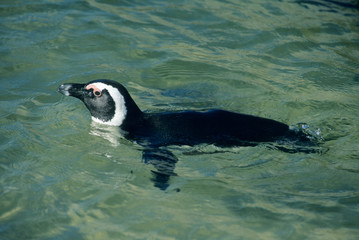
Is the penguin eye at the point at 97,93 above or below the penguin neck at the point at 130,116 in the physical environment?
above

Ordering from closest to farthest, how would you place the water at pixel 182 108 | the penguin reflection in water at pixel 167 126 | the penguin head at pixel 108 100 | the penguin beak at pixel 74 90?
the water at pixel 182 108 < the penguin reflection in water at pixel 167 126 < the penguin head at pixel 108 100 < the penguin beak at pixel 74 90

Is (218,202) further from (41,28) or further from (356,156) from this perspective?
(41,28)

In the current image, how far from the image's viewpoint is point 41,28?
8.27 metres

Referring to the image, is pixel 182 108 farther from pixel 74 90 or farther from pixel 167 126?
pixel 74 90

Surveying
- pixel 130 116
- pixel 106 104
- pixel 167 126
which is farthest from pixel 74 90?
pixel 167 126

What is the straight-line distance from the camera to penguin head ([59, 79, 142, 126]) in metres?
5.48

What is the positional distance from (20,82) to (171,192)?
3.50m

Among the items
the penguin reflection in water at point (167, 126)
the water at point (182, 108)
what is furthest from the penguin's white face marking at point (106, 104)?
the water at point (182, 108)

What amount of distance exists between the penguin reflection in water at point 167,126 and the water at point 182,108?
0.13 m

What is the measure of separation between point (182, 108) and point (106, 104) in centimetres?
117

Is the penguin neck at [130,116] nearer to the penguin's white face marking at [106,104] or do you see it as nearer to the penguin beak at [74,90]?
the penguin's white face marking at [106,104]

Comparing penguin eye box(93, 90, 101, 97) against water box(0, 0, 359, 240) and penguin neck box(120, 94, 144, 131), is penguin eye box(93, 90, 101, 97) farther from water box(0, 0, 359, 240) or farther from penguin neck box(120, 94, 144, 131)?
water box(0, 0, 359, 240)

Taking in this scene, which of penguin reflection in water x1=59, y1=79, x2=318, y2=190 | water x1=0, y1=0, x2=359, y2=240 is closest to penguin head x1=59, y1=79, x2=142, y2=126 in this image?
penguin reflection in water x1=59, y1=79, x2=318, y2=190

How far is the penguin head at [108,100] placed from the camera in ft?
18.0
